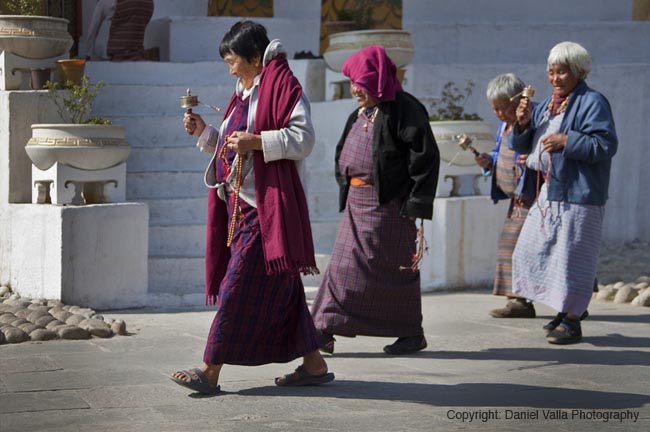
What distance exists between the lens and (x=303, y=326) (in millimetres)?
5387

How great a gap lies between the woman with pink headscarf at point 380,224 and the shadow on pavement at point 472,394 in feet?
2.57

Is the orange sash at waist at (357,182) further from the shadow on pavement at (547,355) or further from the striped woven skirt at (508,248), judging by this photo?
the striped woven skirt at (508,248)

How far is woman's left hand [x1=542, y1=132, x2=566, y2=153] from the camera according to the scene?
6672 mm

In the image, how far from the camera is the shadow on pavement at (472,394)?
5.12 meters

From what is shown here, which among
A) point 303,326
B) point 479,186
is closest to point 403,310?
point 303,326

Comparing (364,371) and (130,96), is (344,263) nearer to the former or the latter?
(364,371)

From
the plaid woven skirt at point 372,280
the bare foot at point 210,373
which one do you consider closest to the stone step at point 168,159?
the plaid woven skirt at point 372,280

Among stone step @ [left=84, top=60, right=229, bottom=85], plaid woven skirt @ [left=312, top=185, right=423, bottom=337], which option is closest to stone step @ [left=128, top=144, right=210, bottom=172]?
stone step @ [left=84, top=60, right=229, bottom=85]

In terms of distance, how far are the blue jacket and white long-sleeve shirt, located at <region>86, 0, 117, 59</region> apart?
616cm

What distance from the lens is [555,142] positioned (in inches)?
263

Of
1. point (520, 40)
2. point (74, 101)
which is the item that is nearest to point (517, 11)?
point (520, 40)

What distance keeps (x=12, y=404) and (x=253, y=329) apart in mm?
1107

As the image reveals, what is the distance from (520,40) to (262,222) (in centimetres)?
787

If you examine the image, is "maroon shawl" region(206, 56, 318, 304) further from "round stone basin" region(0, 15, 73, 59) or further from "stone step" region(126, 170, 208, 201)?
"stone step" region(126, 170, 208, 201)
